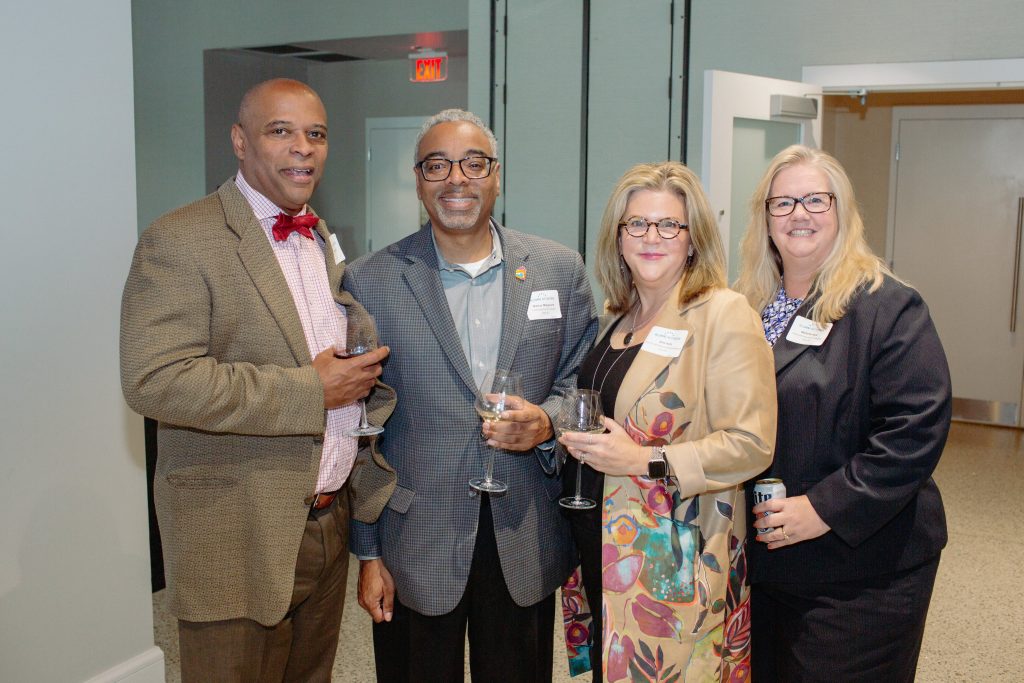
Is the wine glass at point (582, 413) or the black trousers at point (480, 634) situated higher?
the wine glass at point (582, 413)

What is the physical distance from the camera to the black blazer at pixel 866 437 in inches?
80.7

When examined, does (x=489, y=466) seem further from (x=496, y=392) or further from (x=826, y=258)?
(x=826, y=258)

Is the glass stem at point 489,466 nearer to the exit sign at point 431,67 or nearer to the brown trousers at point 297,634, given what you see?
the brown trousers at point 297,634

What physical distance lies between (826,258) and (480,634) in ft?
4.25

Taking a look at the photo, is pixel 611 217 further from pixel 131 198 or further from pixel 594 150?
pixel 594 150

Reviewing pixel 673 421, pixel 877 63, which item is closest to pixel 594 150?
pixel 877 63

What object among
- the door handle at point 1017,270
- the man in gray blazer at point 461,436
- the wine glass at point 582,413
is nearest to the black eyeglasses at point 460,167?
the man in gray blazer at point 461,436

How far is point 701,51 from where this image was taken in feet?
18.8

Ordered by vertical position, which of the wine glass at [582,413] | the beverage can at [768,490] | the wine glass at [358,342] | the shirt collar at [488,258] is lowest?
the beverage can at [768,490]

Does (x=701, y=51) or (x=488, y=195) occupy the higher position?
(x=701, y=51)

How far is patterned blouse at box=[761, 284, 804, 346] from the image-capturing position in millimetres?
2266

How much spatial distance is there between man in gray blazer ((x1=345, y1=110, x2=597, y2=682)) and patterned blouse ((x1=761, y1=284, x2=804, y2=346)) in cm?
50

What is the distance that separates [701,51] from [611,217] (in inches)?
154

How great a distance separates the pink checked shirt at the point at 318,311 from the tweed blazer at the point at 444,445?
10 cm
